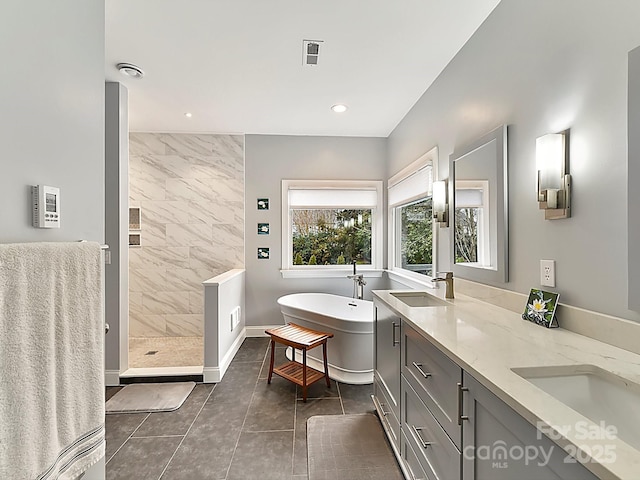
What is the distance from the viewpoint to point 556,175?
143cm

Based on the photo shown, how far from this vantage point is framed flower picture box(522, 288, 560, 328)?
1.44 metres

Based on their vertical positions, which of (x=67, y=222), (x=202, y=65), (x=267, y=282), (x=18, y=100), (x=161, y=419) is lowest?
(x=161, y=419)

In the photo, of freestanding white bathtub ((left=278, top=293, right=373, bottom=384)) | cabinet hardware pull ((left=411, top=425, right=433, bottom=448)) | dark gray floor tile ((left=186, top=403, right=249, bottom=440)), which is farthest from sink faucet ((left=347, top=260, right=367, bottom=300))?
cabinet hardware pull ((left=411, top=425, right=433, bottom=448))

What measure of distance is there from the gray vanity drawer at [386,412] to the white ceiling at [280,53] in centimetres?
227

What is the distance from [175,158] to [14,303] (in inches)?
145

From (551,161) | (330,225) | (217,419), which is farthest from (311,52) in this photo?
(217,419)

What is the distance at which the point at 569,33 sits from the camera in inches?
55.4

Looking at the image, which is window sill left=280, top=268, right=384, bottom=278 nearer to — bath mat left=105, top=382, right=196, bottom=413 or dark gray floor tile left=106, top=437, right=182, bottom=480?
bath mat left=105, top=382, right=196, bottom=413

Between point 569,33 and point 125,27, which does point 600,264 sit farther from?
point 125,27

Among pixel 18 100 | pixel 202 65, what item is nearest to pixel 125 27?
pixel 202 65

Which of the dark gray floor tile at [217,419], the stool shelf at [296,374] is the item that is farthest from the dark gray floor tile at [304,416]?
the dark gray floor tile at [217,419]

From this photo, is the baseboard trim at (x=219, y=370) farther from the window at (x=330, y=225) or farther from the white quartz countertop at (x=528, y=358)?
the white quartz countertop at (x=528, y=358)

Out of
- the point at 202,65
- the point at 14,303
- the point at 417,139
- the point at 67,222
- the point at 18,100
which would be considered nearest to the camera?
the point at 14,303

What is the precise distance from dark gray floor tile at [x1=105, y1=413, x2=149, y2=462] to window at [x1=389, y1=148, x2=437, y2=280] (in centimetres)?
257
